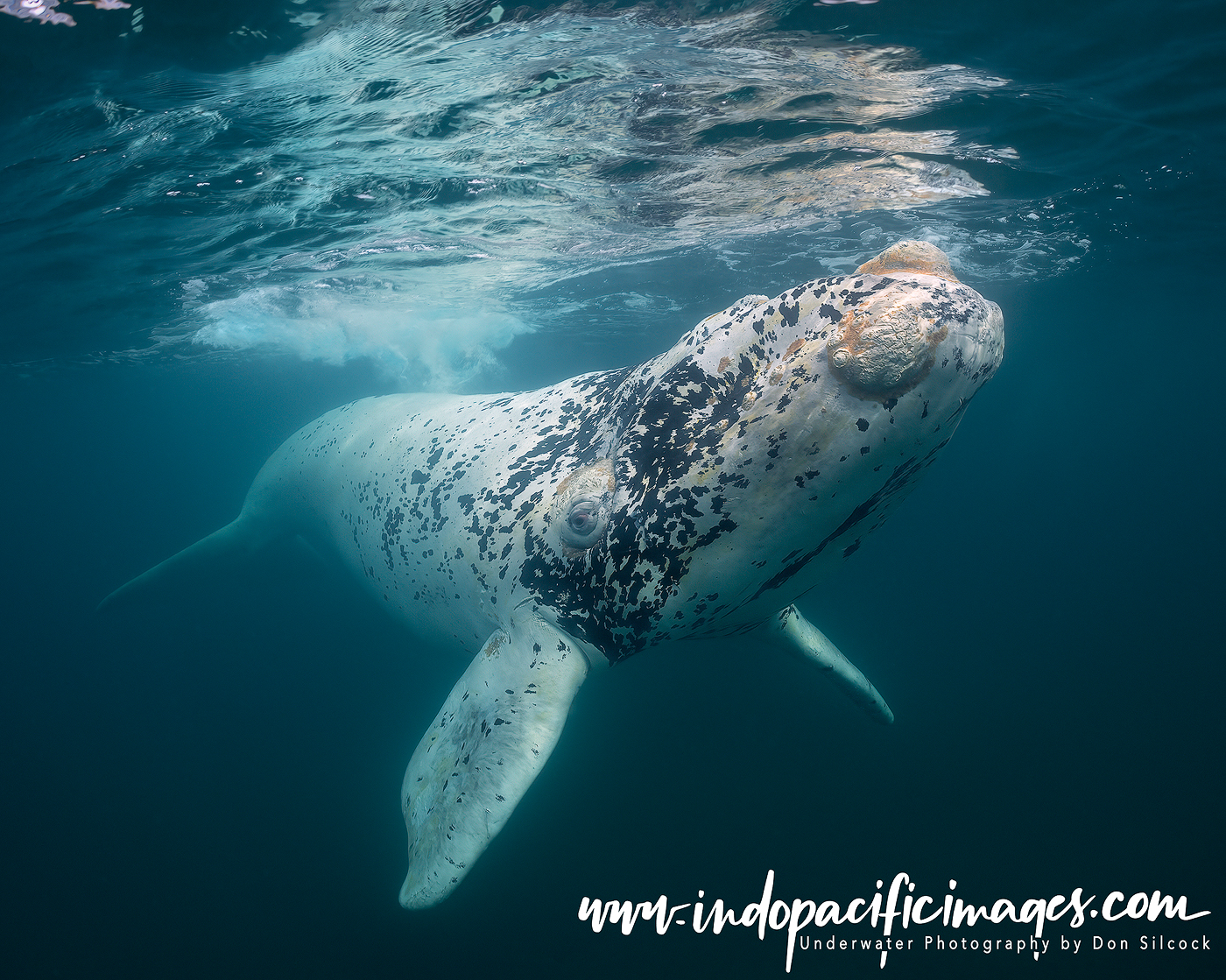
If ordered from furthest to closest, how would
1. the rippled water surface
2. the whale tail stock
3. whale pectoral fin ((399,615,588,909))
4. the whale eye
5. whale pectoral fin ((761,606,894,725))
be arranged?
1. the whale tail stock
2. the rippled water surface
3. whale pectoral fin ((761,606,894,725))
4. the whale eye
5. whale pectoral fin ((399,615,588,909))

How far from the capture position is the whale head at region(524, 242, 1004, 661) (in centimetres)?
233

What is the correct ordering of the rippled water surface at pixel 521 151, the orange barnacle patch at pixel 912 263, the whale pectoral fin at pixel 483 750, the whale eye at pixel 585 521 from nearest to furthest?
the orange barnacle patch at pixel 912 263, the whale pectoral fin at pixel 483 750, the whale eye at pixel 585 521, the rippled water surface at pixel 521 151

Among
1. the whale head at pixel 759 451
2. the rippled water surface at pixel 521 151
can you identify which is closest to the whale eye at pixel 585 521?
the whale head at pixel 759 451

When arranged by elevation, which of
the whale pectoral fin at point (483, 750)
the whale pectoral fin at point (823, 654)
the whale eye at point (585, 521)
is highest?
the whale eye at point (585, 521)

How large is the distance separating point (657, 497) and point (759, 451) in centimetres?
63

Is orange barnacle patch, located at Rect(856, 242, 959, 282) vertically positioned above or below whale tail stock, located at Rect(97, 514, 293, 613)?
above

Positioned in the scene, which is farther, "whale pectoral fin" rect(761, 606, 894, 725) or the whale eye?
"whale pectoral fin" rect(761, 606, 894, 725)

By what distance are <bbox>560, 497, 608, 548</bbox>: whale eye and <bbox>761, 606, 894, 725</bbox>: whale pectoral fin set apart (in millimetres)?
2211

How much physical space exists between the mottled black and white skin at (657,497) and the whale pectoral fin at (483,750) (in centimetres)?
1

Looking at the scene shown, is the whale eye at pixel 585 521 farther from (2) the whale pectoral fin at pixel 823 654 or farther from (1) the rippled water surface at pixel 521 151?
(1) the rippled water surface at pixel 521 151

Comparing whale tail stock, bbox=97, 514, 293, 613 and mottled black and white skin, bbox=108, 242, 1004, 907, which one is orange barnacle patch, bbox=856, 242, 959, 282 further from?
whale tail stock, bbox=97, 514, 293, 613

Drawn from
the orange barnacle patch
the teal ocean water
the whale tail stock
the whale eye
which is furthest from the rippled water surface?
the whale tail stock

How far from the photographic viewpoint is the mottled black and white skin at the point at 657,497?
7.86 feet

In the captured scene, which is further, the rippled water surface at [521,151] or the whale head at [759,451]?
the rippled water surface at [521,151]
